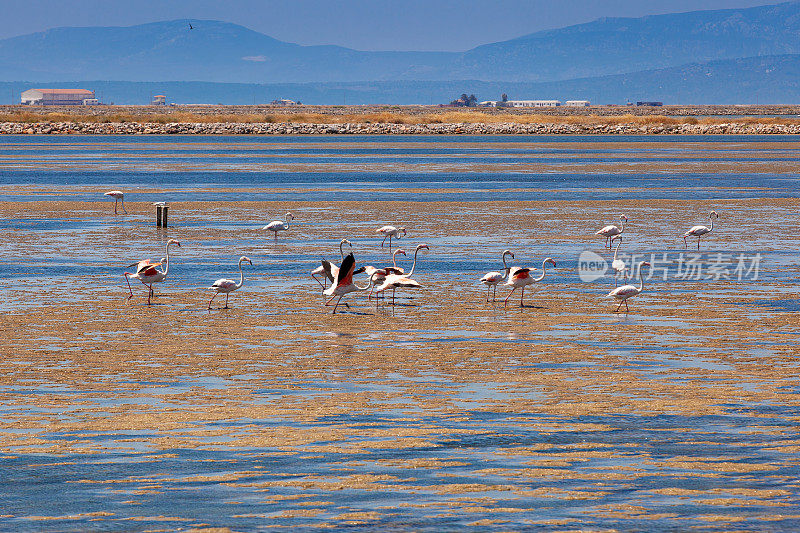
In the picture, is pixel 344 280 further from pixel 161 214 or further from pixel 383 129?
pixel 383 129

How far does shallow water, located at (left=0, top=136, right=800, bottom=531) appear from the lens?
10039 mm

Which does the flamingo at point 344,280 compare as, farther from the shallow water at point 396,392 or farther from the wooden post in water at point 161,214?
the wooden post in water at point 161,214

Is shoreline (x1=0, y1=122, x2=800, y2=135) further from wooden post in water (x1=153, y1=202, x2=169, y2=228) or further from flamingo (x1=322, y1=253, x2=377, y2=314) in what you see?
flamingo (x1=322, y1=253, x2=377, y2=314)

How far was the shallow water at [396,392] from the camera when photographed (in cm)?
1004

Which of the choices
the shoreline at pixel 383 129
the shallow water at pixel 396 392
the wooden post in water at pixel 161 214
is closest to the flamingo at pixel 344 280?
the shallow water at pixel 396 392

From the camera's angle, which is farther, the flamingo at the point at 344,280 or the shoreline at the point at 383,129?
Result: the shoreline at the point at 383,129

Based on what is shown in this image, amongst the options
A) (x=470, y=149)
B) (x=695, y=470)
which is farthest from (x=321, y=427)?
(x=470, y=149)

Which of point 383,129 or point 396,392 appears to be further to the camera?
point 383,129

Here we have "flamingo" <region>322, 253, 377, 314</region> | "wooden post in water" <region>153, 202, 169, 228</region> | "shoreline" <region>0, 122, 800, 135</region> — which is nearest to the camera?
"flamingo" <region>322, 253, 377, 314</region>

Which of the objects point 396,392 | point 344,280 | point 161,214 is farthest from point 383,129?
point 396,392

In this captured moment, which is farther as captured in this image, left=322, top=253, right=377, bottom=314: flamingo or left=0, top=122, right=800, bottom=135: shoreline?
left=0, top=122, right=800, bottom=135: shoreline

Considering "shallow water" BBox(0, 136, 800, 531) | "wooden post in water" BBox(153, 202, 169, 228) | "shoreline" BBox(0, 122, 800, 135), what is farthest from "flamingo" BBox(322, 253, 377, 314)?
"shoreline" BBox(0, 122, 800, 135)

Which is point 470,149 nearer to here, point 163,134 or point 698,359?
point 163,134

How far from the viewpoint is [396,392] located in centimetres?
1393
